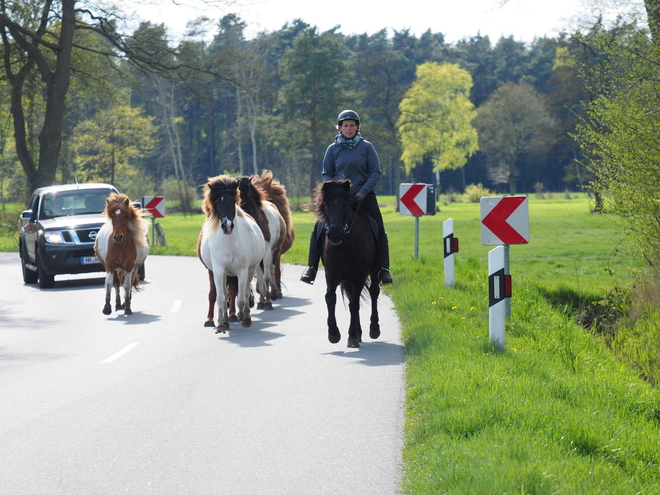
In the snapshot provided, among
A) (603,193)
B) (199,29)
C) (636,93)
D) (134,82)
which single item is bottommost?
(603,193)

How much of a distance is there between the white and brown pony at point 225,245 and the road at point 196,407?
40 cm

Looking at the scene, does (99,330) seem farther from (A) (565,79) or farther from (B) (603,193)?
(A) (565,79)

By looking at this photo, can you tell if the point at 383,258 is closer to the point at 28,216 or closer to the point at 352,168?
the point at 352,168

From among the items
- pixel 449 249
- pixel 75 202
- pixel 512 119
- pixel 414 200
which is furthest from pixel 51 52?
pixel 512 119

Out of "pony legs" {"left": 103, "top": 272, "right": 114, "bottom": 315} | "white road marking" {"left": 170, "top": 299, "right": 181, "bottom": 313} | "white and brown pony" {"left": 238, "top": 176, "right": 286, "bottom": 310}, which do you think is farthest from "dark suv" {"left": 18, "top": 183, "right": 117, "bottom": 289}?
"white and brown pony" {"left": 238, "top": 176, "right": 286, "bottom": 310}

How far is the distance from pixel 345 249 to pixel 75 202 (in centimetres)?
1110

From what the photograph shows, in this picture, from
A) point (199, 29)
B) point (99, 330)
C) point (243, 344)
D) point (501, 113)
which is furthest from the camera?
point (501, 113)

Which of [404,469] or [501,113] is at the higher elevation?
[501,113]

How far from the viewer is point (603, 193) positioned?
45.2 ft

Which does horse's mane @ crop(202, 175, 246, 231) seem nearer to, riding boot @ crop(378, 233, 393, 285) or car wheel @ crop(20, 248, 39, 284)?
riding boot @ crop(378, 233, 393, 285)

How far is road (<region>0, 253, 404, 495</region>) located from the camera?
17.8 ft

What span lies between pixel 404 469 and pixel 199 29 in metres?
62.7

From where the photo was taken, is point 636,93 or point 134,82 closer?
point 636,93

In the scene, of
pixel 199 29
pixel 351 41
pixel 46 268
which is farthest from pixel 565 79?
pixel 46 268
